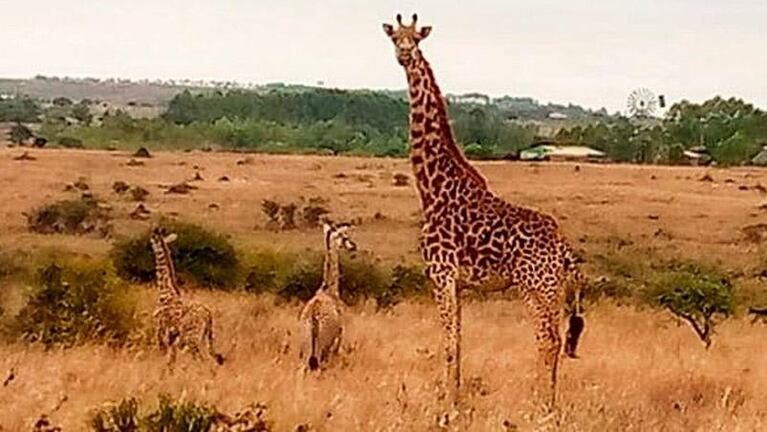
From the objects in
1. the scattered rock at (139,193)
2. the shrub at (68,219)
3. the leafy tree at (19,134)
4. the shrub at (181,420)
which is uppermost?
the shrub at (181,420)

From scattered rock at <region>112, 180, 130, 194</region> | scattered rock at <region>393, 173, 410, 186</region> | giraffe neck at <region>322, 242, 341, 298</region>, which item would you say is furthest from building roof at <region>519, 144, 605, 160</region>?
giraffe neck at <region>322, 242, 341, 298</region>

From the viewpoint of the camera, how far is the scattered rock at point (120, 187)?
4600 cm

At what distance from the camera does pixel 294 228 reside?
37188 millimetres

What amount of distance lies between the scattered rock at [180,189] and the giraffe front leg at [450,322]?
116 ft

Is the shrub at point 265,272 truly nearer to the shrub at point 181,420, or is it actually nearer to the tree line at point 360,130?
the shrub at point 181,420

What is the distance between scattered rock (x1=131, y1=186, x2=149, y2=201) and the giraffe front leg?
33520 mm

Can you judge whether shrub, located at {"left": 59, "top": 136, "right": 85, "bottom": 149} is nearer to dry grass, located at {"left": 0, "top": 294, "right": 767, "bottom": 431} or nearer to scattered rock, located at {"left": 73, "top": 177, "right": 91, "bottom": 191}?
scattered rock, located at {"left": 73, "top": 177, "right": 91, "bottom": 191}

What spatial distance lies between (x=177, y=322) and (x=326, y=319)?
1203 mm

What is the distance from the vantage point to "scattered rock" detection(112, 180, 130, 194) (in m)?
46.0

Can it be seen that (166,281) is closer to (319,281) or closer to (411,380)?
(411,380)

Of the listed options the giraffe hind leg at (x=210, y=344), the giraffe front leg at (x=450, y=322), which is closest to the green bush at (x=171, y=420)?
the giraffe front leg at (x=450, y=322)

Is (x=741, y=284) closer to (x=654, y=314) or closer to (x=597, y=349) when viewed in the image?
(x=654, y=314)

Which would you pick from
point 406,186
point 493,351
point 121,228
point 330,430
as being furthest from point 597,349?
point 406,186

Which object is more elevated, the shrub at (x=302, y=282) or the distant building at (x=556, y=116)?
the shrub at (x=302, y=282)
